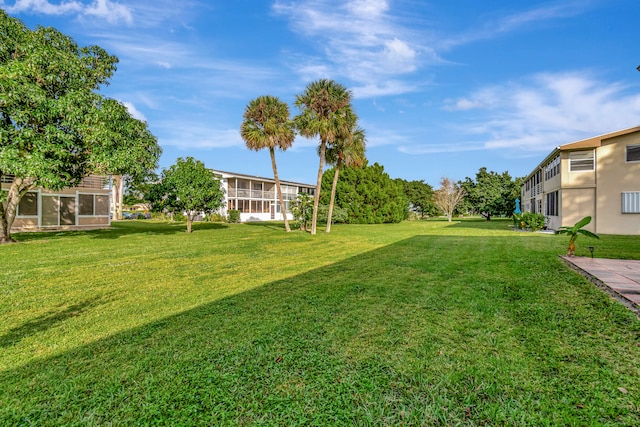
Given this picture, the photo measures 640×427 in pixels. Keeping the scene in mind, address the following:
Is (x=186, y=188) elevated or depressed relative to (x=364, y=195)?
depressed

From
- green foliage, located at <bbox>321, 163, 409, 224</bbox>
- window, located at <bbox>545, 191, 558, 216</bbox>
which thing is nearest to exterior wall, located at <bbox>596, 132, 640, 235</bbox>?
window, located at <bbox>545, 191, 558, 216</bbox>

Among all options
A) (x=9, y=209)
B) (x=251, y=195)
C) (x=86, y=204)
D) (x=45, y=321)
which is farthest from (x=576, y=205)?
(x=86, y=204)

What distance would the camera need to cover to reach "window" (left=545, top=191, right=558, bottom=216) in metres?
20.4

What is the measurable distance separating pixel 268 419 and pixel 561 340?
3.34 metres

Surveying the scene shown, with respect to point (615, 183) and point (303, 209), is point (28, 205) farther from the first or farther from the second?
point (615, 183)

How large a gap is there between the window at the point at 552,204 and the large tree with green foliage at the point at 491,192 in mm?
19508

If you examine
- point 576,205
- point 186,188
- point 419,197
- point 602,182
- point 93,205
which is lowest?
point 93,205

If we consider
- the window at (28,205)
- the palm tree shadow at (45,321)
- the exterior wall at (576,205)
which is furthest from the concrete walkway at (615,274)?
the window at (28,205)

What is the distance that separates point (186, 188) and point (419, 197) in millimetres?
49087

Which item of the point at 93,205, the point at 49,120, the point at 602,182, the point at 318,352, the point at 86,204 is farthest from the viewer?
the point at 93,205

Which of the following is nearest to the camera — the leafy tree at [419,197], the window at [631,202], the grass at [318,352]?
the grass at [318,352]

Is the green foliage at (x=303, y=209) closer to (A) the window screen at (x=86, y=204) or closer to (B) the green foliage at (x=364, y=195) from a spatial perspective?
(B) the green foliage at (x=364, y=195)

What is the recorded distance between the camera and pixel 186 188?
1966 centimetres

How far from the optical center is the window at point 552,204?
20438 mm
